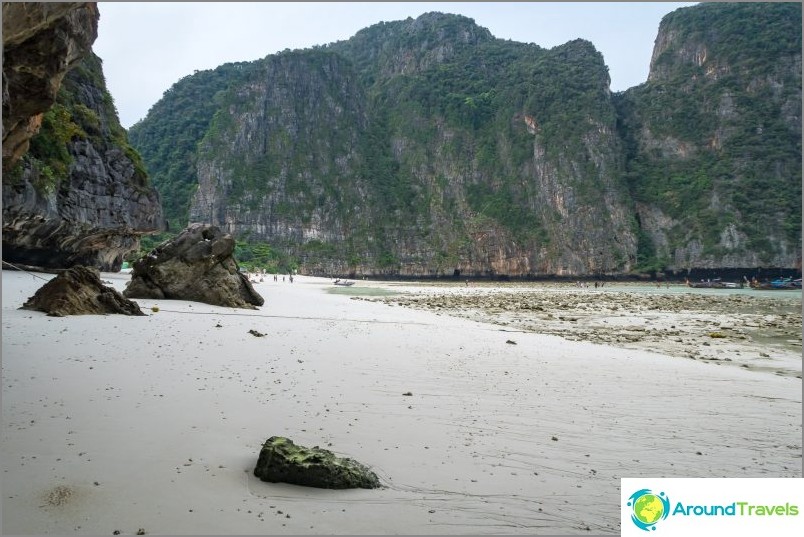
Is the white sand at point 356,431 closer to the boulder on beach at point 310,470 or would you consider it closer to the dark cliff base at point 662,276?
the boulder on beach at point 310,470

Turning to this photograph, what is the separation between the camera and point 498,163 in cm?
12700

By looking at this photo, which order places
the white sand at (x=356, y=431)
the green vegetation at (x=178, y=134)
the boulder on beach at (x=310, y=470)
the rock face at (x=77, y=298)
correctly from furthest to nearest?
the green vegetation at (x=178, y=134)
the rock face at (x=77, y=298)
the boulder on beach at (x=310, y=470)
the white sand at (x=356, y=431)

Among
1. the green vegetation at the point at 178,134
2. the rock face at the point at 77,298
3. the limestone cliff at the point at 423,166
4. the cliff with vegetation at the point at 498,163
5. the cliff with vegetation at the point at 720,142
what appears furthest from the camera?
the green vegetation at the point at 178,134

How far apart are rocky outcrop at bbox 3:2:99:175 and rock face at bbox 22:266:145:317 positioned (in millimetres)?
4197

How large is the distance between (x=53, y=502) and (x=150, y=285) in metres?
14.3

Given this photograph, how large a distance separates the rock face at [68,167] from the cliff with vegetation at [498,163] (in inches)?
2448

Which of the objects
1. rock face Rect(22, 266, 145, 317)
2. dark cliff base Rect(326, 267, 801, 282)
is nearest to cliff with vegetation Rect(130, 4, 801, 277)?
dark cliff base Rect(326, 267, 801, 282)

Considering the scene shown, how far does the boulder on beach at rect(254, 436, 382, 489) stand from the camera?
9.52 feet

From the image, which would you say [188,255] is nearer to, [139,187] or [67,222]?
[67,222]

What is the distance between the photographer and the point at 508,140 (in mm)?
126500

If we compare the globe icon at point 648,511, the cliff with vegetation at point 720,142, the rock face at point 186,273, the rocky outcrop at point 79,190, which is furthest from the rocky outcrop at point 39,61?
the cliff with vegetation at point 720,142

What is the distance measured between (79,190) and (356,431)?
2641 centimetres

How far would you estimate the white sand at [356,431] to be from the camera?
2.62 meters

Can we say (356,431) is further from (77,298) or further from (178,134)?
(178,134)
